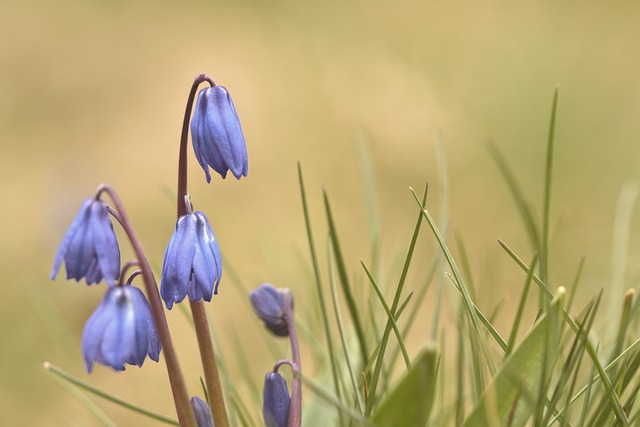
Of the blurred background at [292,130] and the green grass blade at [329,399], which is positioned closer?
the green grass blade at [329,399]

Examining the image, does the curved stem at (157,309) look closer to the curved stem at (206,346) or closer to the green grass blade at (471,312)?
the curved stem at (206,346)

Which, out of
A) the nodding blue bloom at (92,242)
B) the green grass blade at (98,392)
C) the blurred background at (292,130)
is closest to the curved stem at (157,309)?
the nodding blue bloom at (92,242)

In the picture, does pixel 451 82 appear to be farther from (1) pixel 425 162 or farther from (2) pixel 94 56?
(2) pixel 94 56

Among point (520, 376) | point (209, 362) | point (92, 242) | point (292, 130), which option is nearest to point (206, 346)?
point (209, 362)

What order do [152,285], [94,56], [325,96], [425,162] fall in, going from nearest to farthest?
[152,285]
[425,162]
[325,96]
[94,56]

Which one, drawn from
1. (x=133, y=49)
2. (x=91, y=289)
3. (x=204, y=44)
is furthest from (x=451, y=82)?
(x=91, y=289)

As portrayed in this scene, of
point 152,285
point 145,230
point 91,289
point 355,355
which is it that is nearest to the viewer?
point 152,285

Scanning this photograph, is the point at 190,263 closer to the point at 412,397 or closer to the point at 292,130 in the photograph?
the point at 412,397
